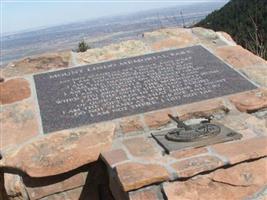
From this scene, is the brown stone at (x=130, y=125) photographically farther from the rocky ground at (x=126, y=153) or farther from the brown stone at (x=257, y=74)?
the brown stone at (x=257, y=74)

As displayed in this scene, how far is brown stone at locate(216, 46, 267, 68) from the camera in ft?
13.4

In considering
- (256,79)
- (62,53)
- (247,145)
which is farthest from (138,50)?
(247,145)

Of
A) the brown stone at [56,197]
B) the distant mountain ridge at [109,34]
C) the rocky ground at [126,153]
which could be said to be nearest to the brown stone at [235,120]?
the rocky ground at [126,153]

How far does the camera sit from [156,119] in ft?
11.2

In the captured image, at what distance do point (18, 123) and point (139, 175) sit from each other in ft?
4.11

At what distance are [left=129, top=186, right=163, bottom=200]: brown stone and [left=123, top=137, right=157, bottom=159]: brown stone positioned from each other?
0.28 m

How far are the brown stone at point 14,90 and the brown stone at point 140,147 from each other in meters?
1.02

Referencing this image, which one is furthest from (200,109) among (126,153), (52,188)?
(52,188)

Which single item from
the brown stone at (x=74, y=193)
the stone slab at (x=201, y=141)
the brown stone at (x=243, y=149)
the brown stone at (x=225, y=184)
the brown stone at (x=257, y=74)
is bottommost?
the brown stone at (x=74, y=193)

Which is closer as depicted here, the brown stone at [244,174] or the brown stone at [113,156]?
the brown stone at [244,174]

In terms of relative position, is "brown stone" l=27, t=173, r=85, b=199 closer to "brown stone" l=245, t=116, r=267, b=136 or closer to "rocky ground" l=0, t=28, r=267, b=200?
"rocky ground" l=0, t=28, r=267, b=200

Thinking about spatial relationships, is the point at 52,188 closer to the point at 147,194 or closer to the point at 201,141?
the point at 147,194

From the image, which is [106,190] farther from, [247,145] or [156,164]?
[247,145]

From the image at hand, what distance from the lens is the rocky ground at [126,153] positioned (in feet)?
8.74
